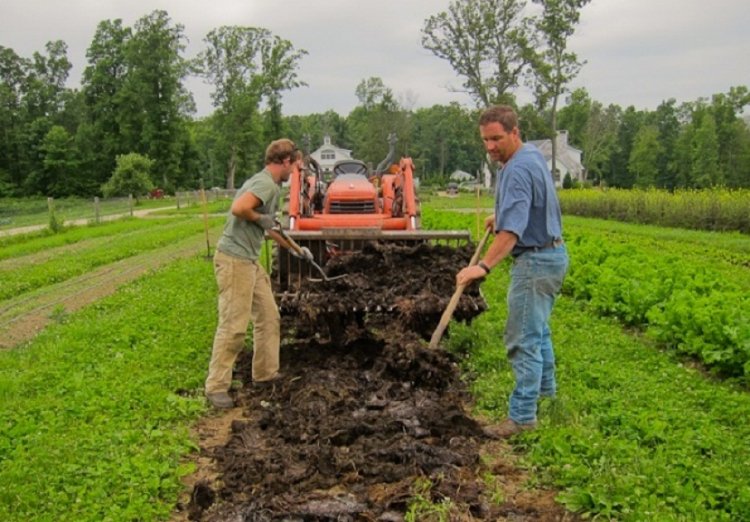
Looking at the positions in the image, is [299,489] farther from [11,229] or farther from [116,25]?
[116,25]

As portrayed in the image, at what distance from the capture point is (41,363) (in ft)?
22.3

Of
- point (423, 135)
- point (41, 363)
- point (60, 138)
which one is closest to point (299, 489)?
point (41, 363)

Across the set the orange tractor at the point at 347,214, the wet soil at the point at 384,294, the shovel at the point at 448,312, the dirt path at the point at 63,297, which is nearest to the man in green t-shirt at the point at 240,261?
the wet soil at the point at 384,294

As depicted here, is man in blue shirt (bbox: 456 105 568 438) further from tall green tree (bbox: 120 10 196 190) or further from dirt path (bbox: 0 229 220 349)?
tall green tree (bbox: 120 10 196 190)

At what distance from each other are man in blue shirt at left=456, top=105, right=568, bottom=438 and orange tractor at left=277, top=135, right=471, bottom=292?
3136mm

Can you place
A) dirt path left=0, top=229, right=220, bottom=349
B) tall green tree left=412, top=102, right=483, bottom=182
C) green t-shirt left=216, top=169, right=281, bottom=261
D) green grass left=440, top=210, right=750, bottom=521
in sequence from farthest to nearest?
tall green tree left=412, top=102, right=483, bottom=182
dirt path left=0, top=229, right=220, bottom=349
green t-shirt left=216, top=169, right=281, bottom=261
green grass left=440, top=210, right=750, bottom=521

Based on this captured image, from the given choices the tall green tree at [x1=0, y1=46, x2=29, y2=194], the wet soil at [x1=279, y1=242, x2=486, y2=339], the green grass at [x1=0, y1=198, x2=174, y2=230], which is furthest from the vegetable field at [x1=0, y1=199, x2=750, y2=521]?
the tall green tree at [x1=0, y1=46, x2=29, y2=194]

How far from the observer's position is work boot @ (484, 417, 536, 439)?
4.88 m

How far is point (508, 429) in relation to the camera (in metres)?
4.90

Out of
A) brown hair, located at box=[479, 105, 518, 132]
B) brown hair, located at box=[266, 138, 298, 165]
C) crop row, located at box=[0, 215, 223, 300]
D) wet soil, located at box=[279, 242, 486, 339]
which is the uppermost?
brown hair, located at box=[479, 105, 518, 132]

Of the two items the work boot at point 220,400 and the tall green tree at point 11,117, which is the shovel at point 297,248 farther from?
the tall green tree at point 11,117

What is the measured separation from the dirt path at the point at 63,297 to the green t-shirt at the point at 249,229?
3850 millimetres

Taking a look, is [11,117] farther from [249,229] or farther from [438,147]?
[249,229]

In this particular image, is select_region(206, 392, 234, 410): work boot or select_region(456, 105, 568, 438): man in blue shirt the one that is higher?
select_region(456, 105, 568, 438): man in blue shirt
